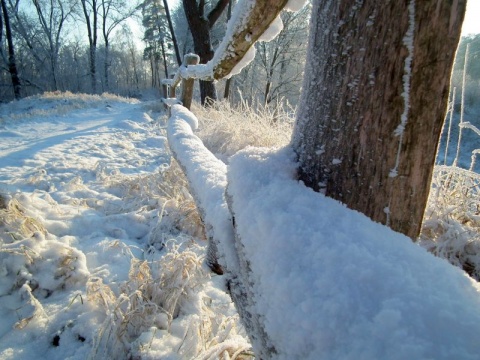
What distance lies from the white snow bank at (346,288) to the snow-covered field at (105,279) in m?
0.59

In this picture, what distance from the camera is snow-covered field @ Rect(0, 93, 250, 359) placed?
994 millimetres

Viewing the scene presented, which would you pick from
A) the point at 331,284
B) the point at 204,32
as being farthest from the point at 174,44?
the point at 331,284

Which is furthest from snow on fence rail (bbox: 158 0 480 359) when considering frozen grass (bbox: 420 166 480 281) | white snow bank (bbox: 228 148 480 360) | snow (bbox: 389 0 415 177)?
frozen grass (bbox: 420 166 480 281)

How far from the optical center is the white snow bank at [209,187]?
714 millimetres

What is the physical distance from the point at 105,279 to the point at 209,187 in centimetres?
77

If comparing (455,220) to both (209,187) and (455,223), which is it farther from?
(209,187)

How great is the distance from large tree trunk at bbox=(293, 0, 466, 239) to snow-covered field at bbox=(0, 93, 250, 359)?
0.66 metres

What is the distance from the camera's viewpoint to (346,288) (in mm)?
404

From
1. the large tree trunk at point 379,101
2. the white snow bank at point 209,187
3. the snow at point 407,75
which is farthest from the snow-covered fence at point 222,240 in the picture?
the snow at point 407,75

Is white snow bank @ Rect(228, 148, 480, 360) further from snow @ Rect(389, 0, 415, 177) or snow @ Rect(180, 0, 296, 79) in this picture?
snow @ Rect(180, 0, 296, 79)

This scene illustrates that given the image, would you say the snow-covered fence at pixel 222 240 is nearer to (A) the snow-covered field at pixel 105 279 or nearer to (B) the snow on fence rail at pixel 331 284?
(B) the snow on fence rail at pixel 331 284

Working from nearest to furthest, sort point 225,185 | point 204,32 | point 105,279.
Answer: point 225,185 → point 105,279 → point 204,32

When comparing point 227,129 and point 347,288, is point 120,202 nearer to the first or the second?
point 227,129

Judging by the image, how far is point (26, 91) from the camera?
82.6ft
